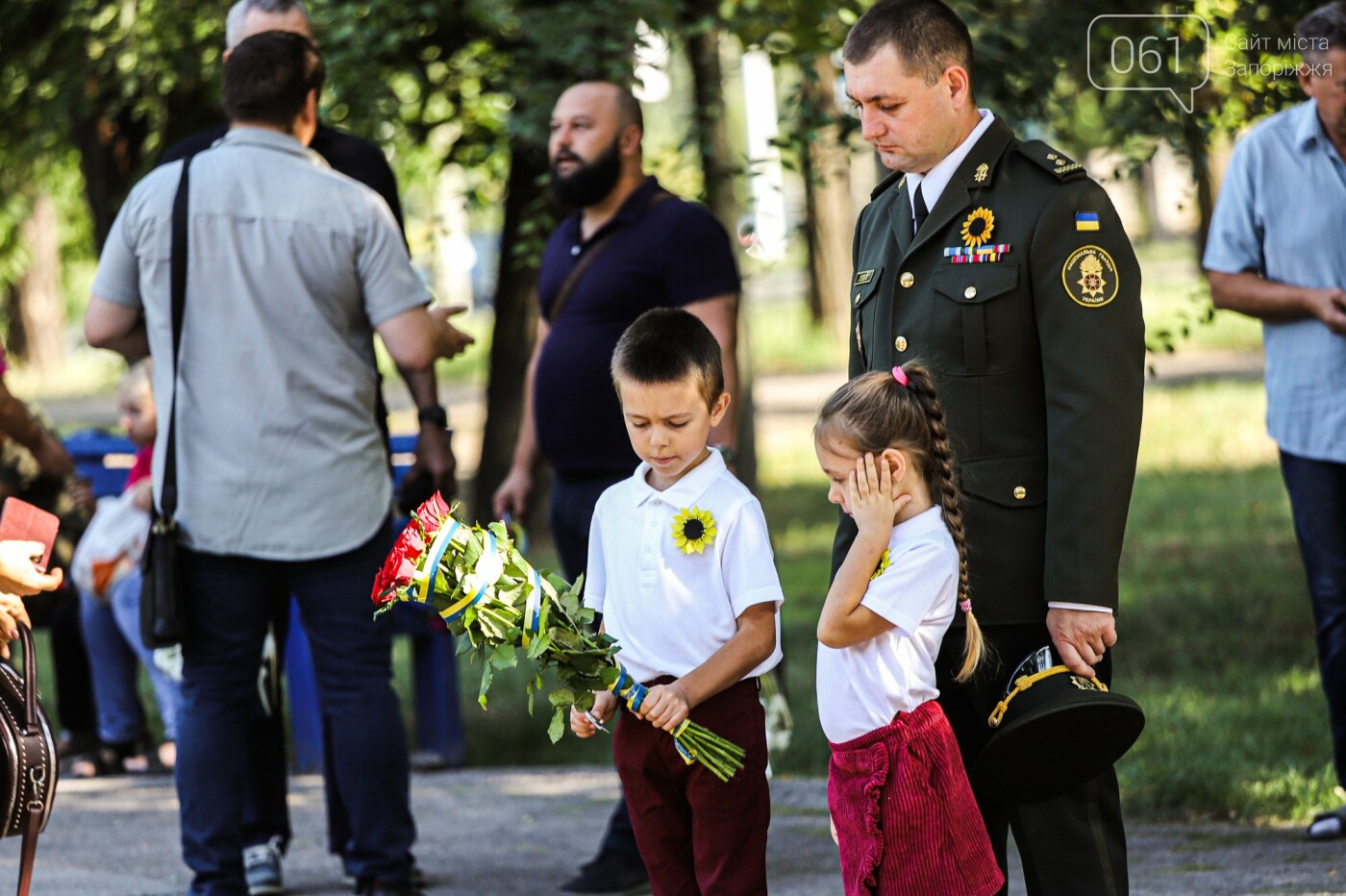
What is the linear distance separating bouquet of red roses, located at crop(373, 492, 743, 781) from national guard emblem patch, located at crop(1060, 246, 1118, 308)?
1121 mm

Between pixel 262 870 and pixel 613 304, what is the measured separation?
6.35ft

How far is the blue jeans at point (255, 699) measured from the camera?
14.2ft

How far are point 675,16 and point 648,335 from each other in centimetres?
389

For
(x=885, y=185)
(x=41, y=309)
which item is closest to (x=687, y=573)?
(x=885, y=185)

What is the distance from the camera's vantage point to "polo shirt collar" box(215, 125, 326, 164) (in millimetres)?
4449

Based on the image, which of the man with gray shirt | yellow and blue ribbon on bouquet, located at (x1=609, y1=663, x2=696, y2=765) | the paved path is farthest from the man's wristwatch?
yellow and blue ribbon on bouquet, located at (x1=609, y1=663, x2=696, y2=765)

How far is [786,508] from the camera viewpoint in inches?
500

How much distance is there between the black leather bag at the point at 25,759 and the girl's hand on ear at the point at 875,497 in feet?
5.97

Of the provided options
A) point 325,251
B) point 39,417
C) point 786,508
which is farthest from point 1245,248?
point 786,508

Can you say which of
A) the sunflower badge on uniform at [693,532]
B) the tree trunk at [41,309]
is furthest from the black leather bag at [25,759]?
the tree trunk at [41,309]

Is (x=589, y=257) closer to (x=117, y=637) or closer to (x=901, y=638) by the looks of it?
(x=901, y=638)

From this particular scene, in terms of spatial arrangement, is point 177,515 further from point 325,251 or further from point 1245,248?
point 1245,248

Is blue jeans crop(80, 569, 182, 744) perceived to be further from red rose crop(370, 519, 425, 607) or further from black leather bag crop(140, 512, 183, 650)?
red rose crop(370, 519, 425, 607)

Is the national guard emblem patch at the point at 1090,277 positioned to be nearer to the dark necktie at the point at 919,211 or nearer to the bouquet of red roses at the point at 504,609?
the dark necktie at the point at 919,211
